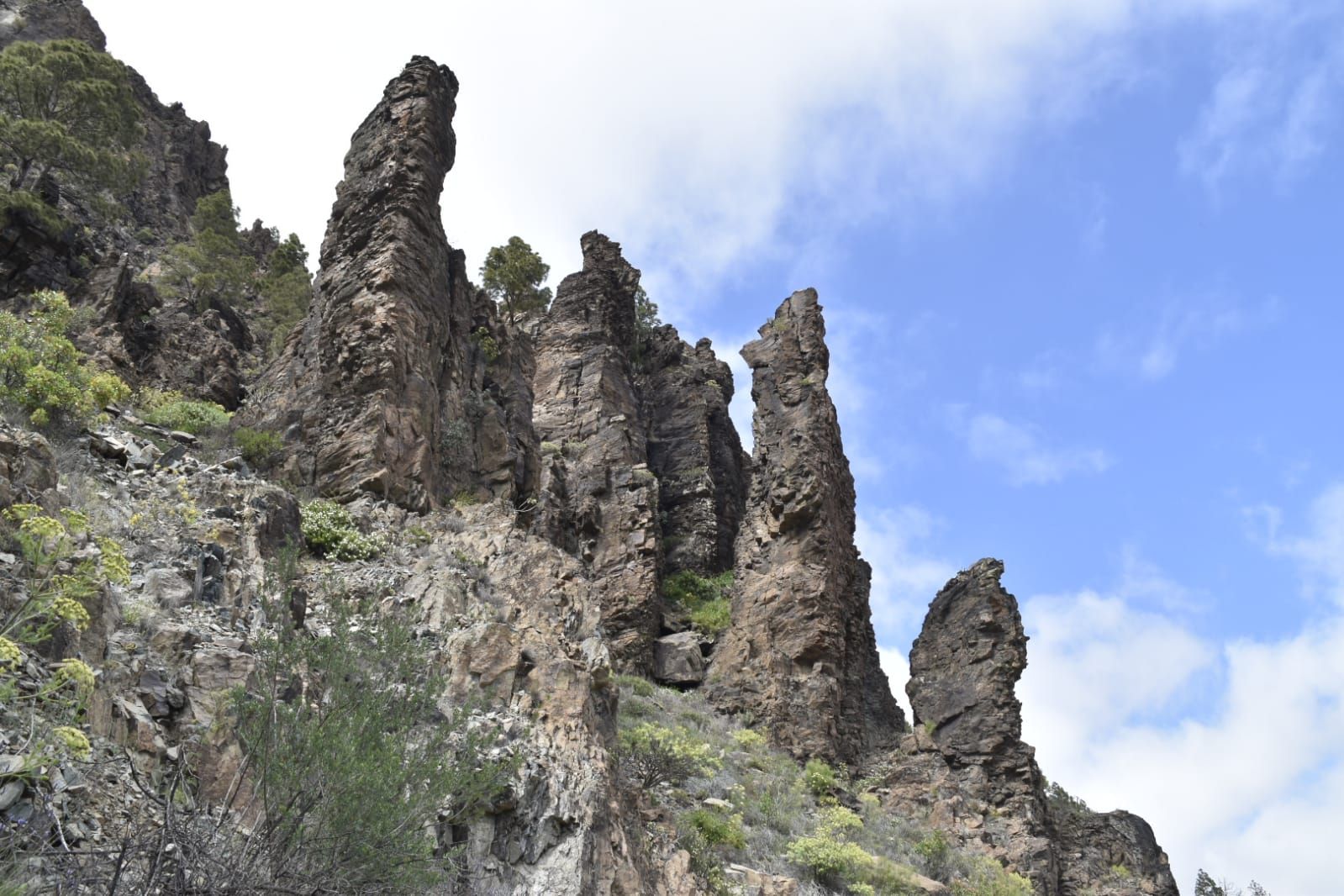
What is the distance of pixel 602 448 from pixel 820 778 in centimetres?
1609

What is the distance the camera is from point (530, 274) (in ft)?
150

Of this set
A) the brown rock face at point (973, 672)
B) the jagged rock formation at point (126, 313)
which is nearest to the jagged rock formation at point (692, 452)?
the brown rock face at point (973, 672)

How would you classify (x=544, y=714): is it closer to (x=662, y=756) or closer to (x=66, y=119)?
(x=662, y=756)

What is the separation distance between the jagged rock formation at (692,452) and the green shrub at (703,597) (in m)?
0.81

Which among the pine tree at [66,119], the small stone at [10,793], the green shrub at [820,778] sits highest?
the pine tree at [66,119]

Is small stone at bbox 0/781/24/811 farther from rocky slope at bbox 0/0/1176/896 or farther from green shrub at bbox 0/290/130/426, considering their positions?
green shrub at bbox 0/290/130/426

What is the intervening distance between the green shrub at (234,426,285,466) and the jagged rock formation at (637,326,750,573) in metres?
19.9

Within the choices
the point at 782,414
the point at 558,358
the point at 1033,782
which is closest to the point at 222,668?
the point at 1033,782

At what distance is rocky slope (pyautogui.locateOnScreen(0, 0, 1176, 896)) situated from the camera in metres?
10.6

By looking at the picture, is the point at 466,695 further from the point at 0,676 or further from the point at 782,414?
the point at 782,414

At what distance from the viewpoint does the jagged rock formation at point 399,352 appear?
18.6 m

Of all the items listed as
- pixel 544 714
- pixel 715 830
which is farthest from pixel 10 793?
pixel 715 830

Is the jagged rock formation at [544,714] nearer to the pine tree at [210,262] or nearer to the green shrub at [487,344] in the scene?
the green shrub at [487,344]

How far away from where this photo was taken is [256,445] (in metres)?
18.4
